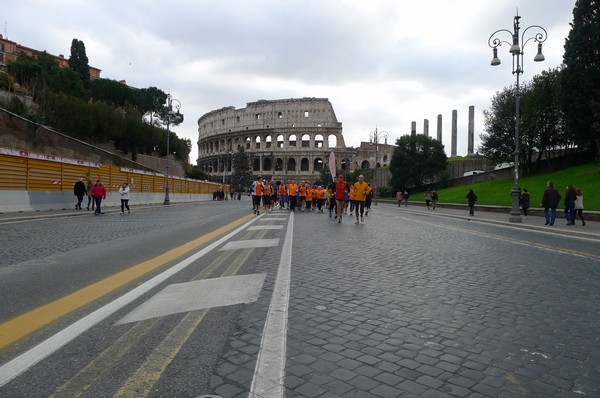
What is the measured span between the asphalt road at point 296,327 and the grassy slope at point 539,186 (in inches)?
1149

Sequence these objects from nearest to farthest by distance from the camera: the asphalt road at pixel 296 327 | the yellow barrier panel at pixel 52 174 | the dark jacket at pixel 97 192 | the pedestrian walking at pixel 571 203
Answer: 1. the asphalt road at pixel 296 327
2. the pedestrian walking at pixel 571 203
3. the yellow barrier panel at pixel 52 174
4. the dark jacket at pixel 97 192

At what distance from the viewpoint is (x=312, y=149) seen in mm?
112688

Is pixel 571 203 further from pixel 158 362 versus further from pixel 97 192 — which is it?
pixel 97 192

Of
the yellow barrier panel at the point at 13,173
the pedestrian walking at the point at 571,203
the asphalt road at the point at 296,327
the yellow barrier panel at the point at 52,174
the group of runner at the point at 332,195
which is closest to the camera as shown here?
the asphalt road at the point at 296,327

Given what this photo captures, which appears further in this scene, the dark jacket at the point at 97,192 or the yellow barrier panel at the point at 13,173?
the dark jacket at the point at 97,192

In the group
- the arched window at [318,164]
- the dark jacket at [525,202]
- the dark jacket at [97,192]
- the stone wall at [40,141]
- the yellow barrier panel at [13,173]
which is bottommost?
the dark jacket at [525,202]

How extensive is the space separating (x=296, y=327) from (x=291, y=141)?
374ft

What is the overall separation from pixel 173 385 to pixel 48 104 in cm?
5294

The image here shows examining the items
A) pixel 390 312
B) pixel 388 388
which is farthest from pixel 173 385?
pixel 390 312

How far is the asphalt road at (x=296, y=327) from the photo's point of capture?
2.57 meters

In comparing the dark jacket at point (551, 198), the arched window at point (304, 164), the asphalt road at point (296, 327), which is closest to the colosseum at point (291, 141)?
the arched window at point (304, 164)

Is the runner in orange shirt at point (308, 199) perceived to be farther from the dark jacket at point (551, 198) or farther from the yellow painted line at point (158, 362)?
the yellow painted line at point (158, 362)

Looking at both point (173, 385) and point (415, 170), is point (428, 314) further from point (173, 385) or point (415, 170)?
point (415, 170)

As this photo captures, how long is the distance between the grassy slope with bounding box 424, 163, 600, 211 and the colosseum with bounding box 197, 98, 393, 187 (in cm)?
5958
